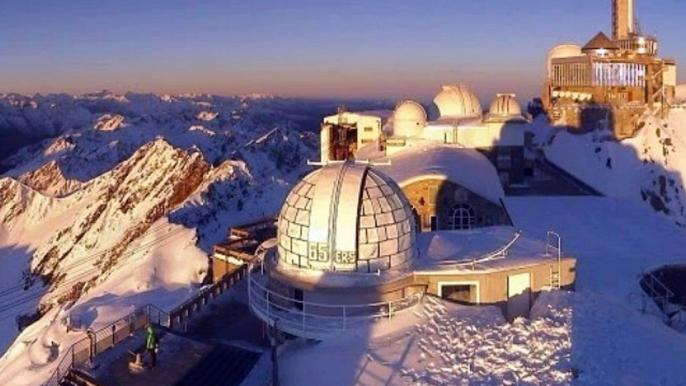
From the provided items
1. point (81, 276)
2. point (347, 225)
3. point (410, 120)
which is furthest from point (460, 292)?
point (81, 276)

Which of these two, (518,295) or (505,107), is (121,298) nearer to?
(505,107)

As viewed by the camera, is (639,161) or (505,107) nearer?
(505,107)

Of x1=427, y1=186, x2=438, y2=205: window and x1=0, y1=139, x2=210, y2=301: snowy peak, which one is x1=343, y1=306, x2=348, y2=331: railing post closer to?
x1=427, y1=186, x2=438, y2=205: window

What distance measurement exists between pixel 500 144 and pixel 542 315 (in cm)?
2037

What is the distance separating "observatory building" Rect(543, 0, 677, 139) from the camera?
44303 mm

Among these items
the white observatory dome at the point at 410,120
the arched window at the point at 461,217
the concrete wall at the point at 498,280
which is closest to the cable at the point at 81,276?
the white observatory dome at the point at 410,120

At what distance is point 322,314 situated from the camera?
61.1ft

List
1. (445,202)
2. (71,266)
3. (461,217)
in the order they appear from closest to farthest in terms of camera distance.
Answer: (445,202) → (461,217) → (71,266)

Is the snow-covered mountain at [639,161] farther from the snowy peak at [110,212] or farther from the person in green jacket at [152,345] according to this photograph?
the snowy peak at [110,212]

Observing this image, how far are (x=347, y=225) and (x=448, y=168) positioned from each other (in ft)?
40.4

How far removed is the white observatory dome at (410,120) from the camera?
42.2 m

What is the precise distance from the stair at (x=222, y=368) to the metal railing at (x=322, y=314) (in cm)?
112

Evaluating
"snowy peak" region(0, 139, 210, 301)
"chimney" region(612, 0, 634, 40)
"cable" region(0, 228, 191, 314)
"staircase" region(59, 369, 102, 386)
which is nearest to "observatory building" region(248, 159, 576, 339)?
"staircase" region(59, 369, 102, 386)

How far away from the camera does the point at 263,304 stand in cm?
1961
